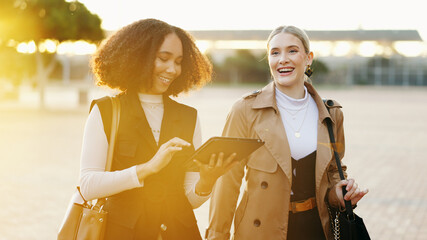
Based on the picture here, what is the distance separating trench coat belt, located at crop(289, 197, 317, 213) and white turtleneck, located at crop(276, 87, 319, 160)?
0.23 meters

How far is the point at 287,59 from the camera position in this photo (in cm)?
283

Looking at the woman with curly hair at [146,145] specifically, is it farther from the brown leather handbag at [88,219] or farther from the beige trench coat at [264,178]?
the beige trench coat at [264,178]

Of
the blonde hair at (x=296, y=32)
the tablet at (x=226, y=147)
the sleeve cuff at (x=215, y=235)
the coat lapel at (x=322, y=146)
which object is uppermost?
Answer: the blonde hair at (x=296, y=32)

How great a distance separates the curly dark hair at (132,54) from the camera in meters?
2.43

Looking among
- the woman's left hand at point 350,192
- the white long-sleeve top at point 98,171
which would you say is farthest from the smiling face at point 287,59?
the white long-sleeve top at point 98,171

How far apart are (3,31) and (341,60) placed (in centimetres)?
4853

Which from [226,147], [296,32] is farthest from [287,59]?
[226,147]

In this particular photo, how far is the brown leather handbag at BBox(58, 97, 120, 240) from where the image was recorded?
2230mm

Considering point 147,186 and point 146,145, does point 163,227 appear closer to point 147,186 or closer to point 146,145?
point 147,186

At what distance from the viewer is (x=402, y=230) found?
582cm

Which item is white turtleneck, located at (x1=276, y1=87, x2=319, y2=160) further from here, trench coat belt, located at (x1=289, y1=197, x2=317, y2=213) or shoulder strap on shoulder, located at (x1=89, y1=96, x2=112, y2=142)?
shoulder strap on shoulder, located at (x1=89, y1=96, x2=112, y2=142)

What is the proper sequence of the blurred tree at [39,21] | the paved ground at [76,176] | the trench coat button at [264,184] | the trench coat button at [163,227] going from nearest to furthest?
the trench coat button at [163,227] < the trench coat button at [264,184] < the paved ground at [76,176] < the blurred tree at [39,21]

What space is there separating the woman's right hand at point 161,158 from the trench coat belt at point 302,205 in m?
0.87

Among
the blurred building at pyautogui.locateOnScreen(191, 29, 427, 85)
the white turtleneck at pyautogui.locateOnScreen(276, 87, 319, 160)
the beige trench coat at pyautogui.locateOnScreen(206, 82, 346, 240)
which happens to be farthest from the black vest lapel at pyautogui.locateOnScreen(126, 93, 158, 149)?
the blurred building at pyautogui.locateOnScreen(191, 29, 427, 85)
